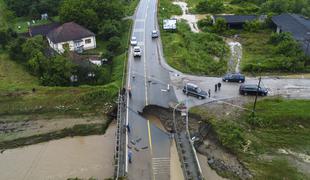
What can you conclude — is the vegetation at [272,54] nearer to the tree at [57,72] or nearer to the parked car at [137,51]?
the parked car at [137,51]

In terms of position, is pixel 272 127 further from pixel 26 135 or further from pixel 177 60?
pixel 26 135

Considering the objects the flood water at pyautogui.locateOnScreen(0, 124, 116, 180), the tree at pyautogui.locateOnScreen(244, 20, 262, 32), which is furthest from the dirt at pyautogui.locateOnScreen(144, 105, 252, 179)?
the tree at pyautogui.locateOnScreen(244, 20, 262, 32)

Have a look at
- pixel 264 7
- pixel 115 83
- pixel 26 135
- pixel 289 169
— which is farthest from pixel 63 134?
pixel 264 7

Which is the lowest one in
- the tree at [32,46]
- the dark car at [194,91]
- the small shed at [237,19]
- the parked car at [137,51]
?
the dark car at [194,91]

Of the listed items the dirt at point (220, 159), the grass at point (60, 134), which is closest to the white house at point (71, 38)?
the grass at point (60, 134)

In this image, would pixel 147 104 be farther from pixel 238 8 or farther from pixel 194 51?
pixel 238 8

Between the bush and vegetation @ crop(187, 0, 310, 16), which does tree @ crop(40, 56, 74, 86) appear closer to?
the bush
